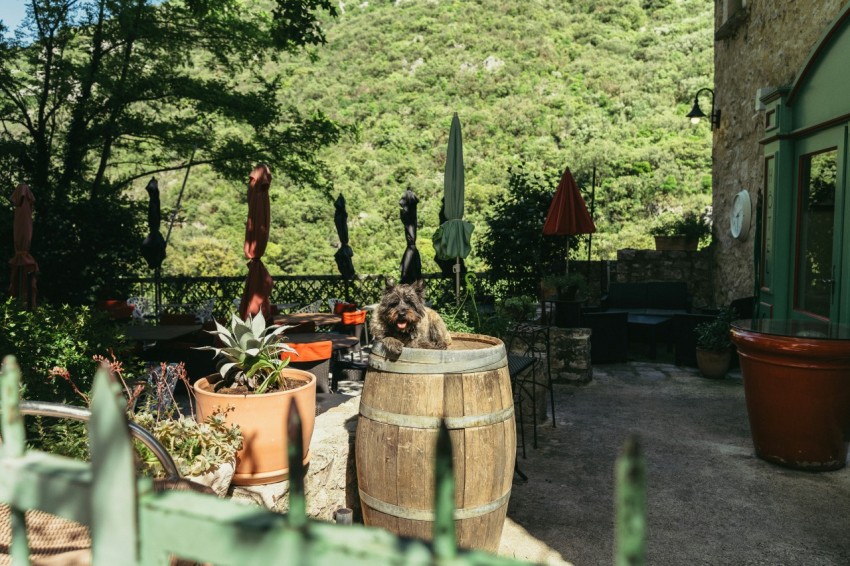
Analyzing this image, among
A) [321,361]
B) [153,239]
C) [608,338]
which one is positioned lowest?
[608,338]

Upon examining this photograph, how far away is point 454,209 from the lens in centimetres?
566

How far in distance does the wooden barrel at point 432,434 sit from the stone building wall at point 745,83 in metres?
5.59

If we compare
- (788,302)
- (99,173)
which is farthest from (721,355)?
(99,173)

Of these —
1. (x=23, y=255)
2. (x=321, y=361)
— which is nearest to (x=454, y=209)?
(x=321, y=361)

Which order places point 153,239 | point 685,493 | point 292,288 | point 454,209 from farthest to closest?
point 292,288 → point 153,239 → point 454,209 → point 685,493

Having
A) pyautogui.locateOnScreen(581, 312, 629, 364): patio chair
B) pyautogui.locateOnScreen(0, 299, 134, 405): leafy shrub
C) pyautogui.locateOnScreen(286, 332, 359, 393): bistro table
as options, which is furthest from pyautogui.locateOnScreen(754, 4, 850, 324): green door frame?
pyautogui.locateOnScreen(0, 299, 134, 405): leafy shrub

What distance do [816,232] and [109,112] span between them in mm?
11385

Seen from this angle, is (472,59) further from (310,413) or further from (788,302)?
(310,413)

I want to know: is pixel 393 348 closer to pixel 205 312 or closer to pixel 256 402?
pixel 256 402

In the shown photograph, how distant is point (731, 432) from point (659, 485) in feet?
5.23

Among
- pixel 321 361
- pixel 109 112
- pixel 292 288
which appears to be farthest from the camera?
pixel 292 288

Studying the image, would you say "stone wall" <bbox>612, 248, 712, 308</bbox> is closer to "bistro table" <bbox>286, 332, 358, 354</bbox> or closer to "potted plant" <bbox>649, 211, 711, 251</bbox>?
"potted plant" <bbox>649, 211, 711, 251</bbox>

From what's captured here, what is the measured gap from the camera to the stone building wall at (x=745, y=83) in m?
6.70

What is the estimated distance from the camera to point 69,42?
10516mm
